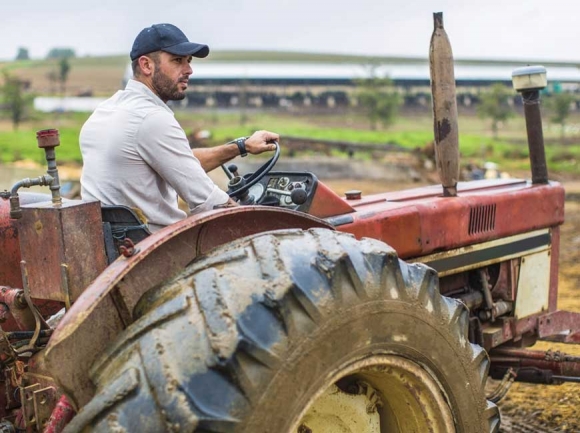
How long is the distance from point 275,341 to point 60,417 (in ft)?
2.58

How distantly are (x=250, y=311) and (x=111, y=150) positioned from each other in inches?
43.2

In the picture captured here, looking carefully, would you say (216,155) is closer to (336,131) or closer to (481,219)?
(481,219)

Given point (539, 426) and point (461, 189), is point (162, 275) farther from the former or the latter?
point (539, 426)

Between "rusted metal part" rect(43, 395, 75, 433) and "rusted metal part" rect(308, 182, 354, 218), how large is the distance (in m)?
1.39

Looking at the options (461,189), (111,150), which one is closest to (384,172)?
(461,189)

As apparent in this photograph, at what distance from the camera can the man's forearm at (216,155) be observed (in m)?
3.77

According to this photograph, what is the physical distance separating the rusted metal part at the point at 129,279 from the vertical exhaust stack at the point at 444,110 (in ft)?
4.97

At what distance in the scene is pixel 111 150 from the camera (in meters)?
3.03

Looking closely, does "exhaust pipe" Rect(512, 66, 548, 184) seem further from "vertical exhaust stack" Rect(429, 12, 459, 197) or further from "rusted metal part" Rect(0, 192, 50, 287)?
"rusted metal part" Rect(0, 192, 50, 287)

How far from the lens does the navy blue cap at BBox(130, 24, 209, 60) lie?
10.9 feet

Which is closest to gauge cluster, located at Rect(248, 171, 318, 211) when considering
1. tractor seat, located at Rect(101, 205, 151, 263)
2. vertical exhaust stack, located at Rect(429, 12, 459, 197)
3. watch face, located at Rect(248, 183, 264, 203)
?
watch face, located at Rect(248, 183, 264, 203)

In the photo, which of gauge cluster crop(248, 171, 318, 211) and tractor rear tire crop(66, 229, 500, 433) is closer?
tractor rear tire crop(66, 229, 500, 433)

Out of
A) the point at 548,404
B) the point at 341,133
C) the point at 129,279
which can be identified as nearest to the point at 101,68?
the point at 341,133

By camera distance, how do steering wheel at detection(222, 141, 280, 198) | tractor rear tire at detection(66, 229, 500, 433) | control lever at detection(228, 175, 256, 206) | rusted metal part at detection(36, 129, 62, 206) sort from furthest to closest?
control lever at detection(228, 175, 256, 206), steering wheel at detection(222, 141, 280, 198), rusted metal part at detection(36, 129, 62, 206), tractor rear tire at detection(66, 229, 500, 433)
